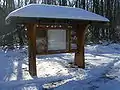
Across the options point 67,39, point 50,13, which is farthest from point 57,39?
point 50,13

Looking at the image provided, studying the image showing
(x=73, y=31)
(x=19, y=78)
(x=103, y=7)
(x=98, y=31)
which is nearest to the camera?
(x=19, y=78)

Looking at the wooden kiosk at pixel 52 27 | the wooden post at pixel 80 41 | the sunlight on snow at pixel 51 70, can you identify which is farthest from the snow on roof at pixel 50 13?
the sunlight on snow at pixel 51 70

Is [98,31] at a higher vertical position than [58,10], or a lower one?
lower

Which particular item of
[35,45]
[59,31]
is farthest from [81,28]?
[35,45]

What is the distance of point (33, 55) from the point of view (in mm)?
9422

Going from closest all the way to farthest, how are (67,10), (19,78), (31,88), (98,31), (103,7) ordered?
(31,88)
(19,78)
(67,10)
(98,31)
(103,7)

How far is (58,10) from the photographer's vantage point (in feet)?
31.0

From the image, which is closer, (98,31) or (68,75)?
(68,75)

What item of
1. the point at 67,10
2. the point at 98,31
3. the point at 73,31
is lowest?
the point at 98,31

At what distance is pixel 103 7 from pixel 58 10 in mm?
26496

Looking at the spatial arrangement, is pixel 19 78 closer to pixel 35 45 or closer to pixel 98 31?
pixel 35 45

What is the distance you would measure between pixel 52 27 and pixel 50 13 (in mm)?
989

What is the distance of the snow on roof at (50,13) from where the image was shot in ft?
27.7

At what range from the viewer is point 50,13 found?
8938mm
